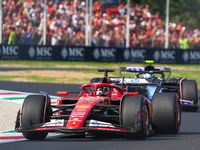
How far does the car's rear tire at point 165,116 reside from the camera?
9492 mm

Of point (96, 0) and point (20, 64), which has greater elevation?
point (96, 0)

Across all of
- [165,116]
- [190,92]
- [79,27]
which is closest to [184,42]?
[79,27]

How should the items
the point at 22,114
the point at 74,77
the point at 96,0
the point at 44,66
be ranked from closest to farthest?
the point at 22,114 < the point at 74,77 < the point at 44,66 < the point at 96,0

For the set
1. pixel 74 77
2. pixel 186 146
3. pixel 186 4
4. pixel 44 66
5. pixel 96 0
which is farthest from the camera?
pixel 186 4

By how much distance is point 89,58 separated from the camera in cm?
3528

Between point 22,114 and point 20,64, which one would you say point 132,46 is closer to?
point 20,64

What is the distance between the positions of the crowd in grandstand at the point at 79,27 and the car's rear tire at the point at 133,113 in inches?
1008

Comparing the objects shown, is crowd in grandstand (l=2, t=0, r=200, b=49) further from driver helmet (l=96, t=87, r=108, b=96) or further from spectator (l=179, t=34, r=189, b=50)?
driver helmet (l=96, t=87, r=108, b=96)

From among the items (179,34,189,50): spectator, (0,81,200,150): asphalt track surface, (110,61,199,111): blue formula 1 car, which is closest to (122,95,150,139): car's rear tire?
(0,81,200,150): asphalt track surface

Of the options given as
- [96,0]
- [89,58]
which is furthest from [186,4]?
[89,58]

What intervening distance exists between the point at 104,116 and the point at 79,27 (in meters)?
27.2

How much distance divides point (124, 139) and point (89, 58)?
86.9ft

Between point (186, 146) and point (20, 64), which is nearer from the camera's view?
point (186, 146)

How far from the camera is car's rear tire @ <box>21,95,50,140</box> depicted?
8750mm
